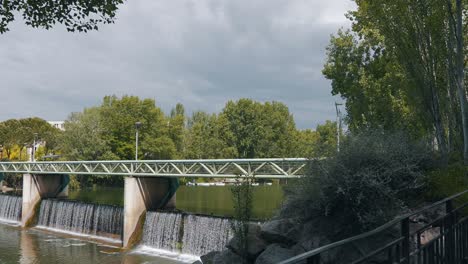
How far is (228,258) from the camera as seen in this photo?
9234 mm

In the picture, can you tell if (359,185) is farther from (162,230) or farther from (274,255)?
(162,230)

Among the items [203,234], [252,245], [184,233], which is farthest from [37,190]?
[252,245]

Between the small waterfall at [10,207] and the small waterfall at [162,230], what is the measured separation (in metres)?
16.2

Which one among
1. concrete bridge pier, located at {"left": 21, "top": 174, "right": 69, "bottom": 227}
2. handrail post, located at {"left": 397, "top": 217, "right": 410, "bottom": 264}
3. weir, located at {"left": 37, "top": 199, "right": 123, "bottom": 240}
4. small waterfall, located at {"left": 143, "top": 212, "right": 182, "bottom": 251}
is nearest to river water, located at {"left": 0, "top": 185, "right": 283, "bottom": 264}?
small waterfall, located at {"left": 143, "top": 212, "right": 182, "bottom": 251}

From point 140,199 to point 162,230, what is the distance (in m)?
3.34

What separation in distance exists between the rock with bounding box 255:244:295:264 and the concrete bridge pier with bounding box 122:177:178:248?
17332mm

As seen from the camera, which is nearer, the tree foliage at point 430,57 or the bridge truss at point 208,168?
the tree foliage at point 430,57

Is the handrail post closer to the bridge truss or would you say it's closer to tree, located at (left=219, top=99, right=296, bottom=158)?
the bridge truss

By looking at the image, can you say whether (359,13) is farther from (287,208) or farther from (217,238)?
(287,208)

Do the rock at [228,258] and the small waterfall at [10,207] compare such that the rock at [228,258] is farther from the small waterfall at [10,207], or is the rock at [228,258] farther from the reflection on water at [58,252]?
the small waterfall at [10,207]

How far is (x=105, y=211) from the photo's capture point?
27.4 m

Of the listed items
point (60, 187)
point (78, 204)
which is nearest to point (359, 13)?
point (78, 204)


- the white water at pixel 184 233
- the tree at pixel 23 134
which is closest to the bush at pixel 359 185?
the white water at pixel 184 233

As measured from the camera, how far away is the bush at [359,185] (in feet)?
26.0
